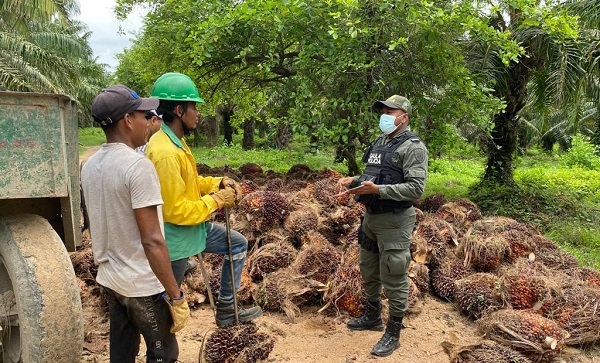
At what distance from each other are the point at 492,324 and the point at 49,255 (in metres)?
3.33

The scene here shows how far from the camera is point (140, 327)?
100 inches

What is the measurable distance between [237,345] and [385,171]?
174 centimetres

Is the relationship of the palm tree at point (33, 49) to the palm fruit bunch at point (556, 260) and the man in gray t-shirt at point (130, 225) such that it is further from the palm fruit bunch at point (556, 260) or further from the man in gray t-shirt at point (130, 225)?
the palm fruit bunch at point (556, 260)

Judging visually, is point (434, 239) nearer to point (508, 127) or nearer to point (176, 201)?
point (176, 201)

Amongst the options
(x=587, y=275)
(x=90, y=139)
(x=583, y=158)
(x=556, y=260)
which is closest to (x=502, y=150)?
(x=556, y=260)

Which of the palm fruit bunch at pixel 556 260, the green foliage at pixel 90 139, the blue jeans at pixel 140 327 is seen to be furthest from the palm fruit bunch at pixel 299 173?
the green foliage at pixel 90 139

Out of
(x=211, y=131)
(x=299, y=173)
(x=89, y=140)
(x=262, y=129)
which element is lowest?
(x=299, y=173)

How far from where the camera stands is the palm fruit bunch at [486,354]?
3.50m

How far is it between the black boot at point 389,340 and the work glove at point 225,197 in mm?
1687

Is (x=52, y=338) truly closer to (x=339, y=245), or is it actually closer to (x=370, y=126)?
(x=339, y=245)

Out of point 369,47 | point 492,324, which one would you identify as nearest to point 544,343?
point 492,324

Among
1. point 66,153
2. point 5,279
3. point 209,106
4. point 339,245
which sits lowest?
point 339,245

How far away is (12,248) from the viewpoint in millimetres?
2877

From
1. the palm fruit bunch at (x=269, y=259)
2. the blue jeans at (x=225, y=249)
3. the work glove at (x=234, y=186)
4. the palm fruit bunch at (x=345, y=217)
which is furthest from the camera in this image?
the palm fruit bunch at (x=345, y=217)
